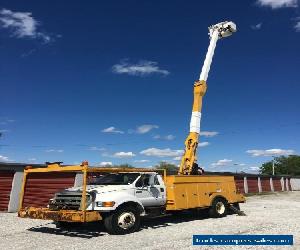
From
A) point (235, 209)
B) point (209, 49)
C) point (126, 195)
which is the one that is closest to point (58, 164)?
point (126, 195)

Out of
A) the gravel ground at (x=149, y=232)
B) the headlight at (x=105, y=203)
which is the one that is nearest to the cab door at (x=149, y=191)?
the gravel ground at (x=149, y=232)

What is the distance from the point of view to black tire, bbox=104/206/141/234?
11.5 metres

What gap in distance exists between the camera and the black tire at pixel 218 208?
619 inches

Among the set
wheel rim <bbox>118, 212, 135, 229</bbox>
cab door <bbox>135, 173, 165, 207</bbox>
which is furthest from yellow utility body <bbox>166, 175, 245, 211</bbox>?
wheel rim <bbox>118, 212, 135, 229</bbox>

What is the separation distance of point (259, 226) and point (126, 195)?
4.69m

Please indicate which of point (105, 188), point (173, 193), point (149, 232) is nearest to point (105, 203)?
point (105, 188)

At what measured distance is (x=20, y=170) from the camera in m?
19.9

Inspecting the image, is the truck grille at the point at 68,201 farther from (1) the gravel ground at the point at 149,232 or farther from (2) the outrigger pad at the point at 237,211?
(2) the outrigger pad at the point at 237,211

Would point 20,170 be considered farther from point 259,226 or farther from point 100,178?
point 259,226

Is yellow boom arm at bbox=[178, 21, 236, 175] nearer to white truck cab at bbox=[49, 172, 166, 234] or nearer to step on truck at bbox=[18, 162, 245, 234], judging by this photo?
step on truck at bbox=[18, 162, 245, 234]

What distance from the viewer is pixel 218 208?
52.9 feet

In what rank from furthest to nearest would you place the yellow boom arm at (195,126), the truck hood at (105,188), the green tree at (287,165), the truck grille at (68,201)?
the green tree at (287,165) → the yellow boom arm at (195,126) → the truck hood at (105,188) → the truck grille at (68,201)

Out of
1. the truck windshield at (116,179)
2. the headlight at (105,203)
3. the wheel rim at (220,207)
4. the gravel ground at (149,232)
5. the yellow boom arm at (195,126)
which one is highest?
the yellow boom arm at (195,126)

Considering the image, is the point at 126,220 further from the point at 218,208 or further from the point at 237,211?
the point at 237,211
